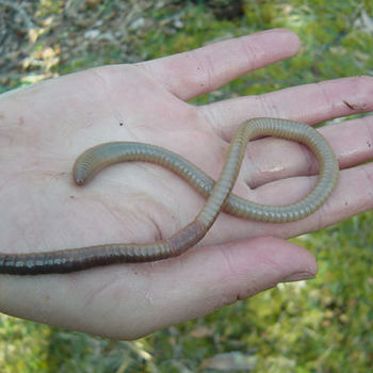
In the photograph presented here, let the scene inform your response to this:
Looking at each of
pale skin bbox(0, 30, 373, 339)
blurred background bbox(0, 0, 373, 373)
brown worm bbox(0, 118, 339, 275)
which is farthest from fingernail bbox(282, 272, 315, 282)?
blurred background bbox(0, 0, 373, 373)

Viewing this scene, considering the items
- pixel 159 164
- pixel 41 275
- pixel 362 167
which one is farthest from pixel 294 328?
pixel 41 275

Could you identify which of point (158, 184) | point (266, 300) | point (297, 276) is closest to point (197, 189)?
point (158, 184)

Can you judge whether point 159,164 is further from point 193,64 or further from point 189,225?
point 193,64

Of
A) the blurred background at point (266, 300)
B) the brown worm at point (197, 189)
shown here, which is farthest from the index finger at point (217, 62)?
the blurred background at point (266, 300)

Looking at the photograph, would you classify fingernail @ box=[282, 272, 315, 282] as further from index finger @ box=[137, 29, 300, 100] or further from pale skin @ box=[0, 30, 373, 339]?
index finger @ box=[137, 29, 300, 100]

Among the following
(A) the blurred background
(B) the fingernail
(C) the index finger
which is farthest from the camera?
(C) the index finger

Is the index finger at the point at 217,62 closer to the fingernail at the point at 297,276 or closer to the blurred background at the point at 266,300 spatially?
the blurred background at the point at 266,300

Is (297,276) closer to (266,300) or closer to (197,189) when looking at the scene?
(197,189)
